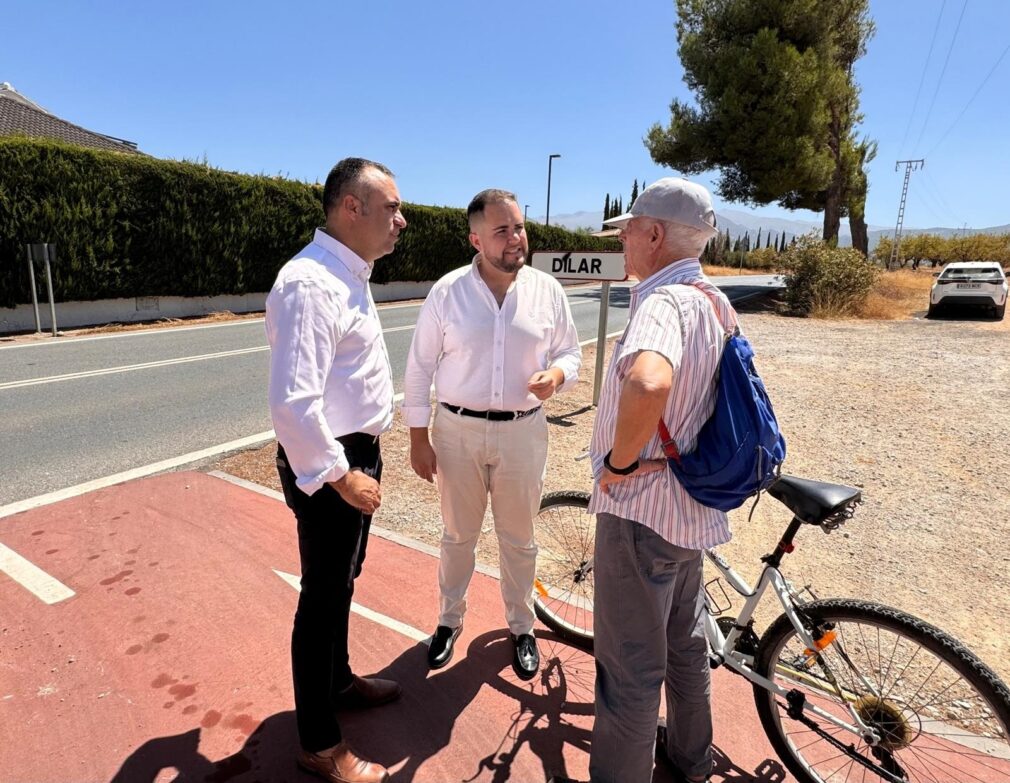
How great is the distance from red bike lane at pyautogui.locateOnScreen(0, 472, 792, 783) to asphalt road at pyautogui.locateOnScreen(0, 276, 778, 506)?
1579mm

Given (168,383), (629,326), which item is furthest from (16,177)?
(629,326)

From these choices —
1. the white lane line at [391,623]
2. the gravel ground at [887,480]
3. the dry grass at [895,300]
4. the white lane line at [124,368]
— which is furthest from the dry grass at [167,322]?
the dry grass at [895,300]

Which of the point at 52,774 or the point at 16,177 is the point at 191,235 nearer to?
the point at 16,177

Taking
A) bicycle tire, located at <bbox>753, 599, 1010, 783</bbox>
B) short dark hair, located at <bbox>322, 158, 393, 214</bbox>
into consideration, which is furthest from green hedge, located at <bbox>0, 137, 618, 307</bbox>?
bicycle tire, located at <bbox>753, 599, 1010, 783</bbox>

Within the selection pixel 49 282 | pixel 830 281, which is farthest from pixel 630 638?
pixel 830 281

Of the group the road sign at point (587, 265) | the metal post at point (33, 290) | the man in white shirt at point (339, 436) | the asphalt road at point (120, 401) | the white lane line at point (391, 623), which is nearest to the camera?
the man in white shirt at point (339, 436)

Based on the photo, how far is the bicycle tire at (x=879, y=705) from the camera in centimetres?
198

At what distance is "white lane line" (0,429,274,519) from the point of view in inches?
166

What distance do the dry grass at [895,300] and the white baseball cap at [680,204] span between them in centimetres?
1923

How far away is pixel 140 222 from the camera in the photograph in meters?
14.8

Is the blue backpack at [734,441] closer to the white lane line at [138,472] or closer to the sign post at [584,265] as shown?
the white lane line at [138,472]

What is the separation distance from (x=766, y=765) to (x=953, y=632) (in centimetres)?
154

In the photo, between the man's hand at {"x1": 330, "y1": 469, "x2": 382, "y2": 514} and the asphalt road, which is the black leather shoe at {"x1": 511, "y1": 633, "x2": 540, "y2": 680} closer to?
the man's hand at {"x1": 330, "y1": 469, "x2": 382, "y2": 514}

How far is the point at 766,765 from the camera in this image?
2230 millimetres
